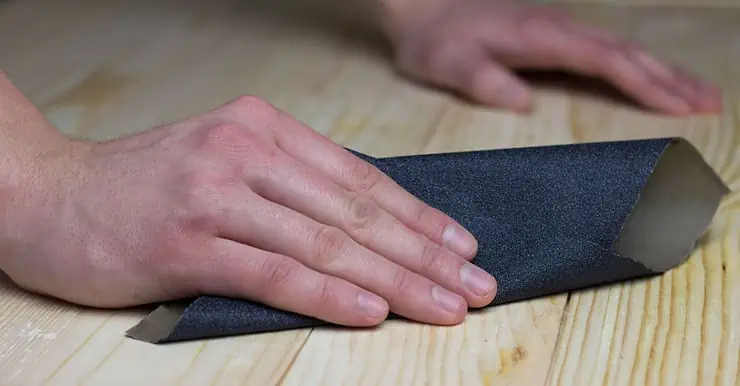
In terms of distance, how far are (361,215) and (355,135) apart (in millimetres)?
384

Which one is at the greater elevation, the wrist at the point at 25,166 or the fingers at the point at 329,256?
the wrist at the point at 25,166

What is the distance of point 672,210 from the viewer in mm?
870

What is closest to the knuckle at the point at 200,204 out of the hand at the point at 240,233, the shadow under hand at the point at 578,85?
the hand at the point at 240,233

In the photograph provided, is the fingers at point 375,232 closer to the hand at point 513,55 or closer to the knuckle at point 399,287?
the knuckle at point 399,287

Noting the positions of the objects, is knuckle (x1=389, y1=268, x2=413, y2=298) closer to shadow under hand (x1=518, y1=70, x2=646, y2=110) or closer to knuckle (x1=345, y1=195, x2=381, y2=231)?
knuckle (x1=345, y1=195, x2=381, y2=231)

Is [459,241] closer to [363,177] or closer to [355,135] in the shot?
[363,177]

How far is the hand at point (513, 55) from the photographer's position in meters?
1.21

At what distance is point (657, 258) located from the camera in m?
0.83

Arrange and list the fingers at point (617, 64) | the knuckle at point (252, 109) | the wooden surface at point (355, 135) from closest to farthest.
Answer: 1. the wooden surface at point (355, 135)
2. the knuckle at point (252, 109)
3. the fingers at point (617, 64)

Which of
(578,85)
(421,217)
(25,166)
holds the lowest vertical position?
(578,85)

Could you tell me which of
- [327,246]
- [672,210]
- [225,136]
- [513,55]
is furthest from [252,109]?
[513,55]

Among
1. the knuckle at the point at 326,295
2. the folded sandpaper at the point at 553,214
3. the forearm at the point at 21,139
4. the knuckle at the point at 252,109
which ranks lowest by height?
the folded sandpaper at the point at 553,214

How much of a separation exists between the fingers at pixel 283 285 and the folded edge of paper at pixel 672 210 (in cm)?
24

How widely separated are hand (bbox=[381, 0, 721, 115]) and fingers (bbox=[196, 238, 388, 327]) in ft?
1.80
